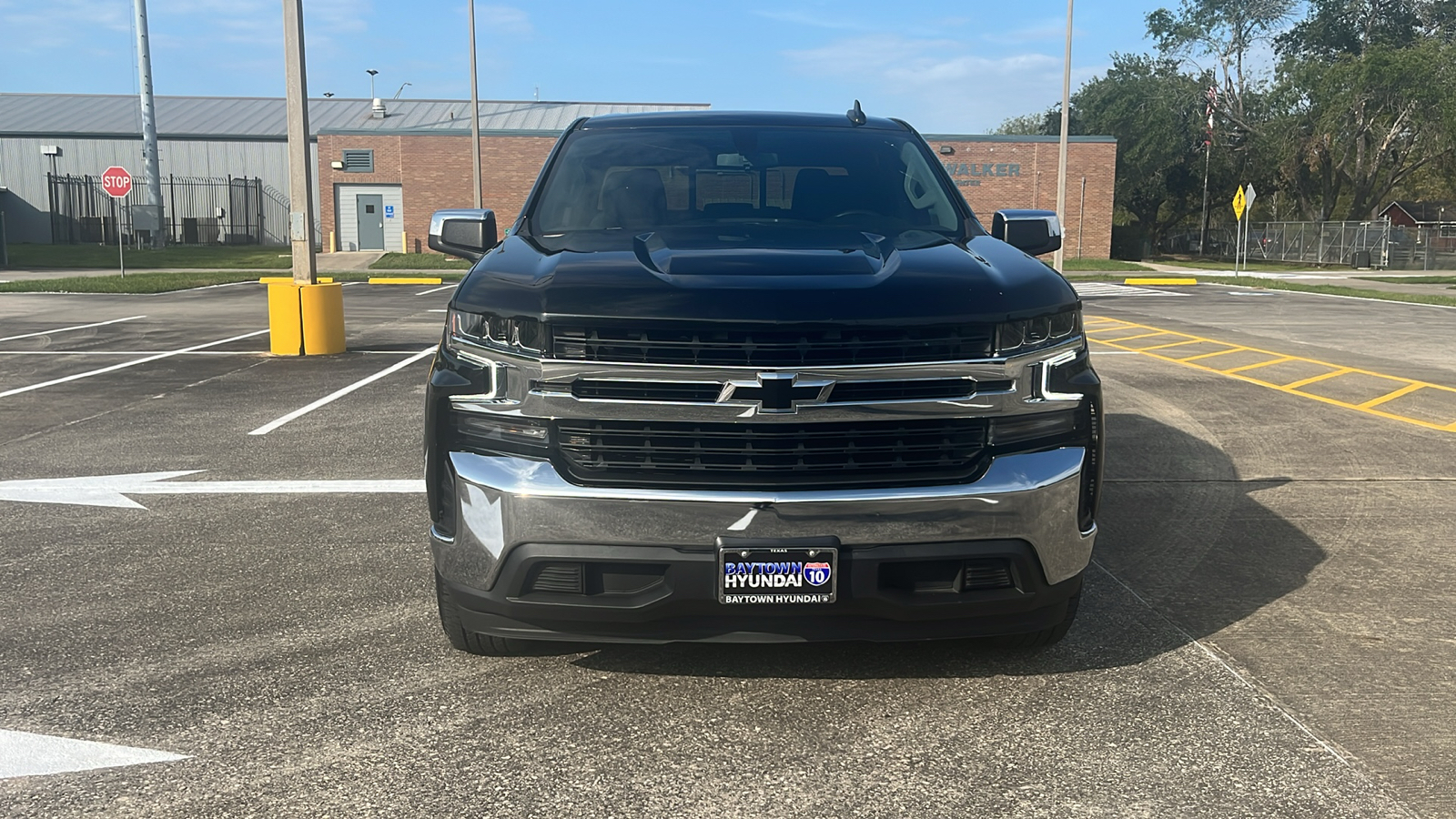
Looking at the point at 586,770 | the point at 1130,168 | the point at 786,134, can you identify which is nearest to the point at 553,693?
the point at 586,770

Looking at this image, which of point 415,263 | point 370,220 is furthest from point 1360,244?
point 370,220

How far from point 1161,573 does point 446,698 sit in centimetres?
292

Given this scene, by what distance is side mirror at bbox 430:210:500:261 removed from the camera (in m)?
4.67

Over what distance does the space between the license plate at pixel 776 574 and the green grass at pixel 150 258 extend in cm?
3104

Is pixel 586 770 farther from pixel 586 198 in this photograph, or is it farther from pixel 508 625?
pixel 586 198

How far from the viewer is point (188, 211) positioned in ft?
166

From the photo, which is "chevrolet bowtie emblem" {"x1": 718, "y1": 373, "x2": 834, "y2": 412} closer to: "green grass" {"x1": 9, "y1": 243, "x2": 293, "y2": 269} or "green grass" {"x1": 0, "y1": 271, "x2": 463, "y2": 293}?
"green grass" {"x1": 0, "y1": 271, "x2": 463, "y2": 293}

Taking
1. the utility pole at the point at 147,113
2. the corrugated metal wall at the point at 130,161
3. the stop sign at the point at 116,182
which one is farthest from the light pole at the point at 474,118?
the corrugated metal wall at the point at 130,161

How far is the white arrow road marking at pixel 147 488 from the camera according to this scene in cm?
614

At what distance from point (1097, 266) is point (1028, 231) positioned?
37944 millimetres

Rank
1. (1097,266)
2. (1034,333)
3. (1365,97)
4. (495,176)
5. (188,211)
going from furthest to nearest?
1. (188,211)
2. (1365,97)
3. (495,176)
4. (1097,266)
5. (1034,333)

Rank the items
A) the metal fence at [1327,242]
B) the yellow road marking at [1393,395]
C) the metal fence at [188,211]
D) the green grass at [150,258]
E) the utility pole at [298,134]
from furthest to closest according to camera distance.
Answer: the metal fence at [188,211]
the metal fence at [1327,242]
the green grass at [150,258]
the utility pole at [298,134]
the yellow road marking at [1393,395]

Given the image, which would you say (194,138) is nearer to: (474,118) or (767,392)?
(474,118)

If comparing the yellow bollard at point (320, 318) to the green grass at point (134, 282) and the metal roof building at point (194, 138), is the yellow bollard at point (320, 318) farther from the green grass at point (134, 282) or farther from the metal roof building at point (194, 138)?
the metal roof building at point (194, 138)
